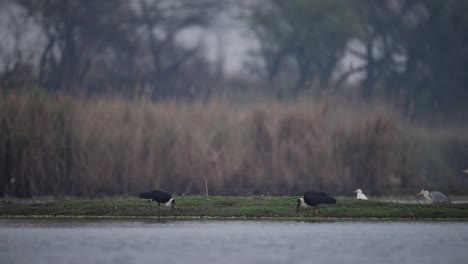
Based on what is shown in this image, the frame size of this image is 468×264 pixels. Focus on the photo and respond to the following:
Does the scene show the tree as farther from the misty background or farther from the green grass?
the green grass

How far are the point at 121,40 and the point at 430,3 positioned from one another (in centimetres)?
1648

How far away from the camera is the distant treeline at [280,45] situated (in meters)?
46.6

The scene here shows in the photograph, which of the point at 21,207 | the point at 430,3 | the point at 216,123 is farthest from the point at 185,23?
the point at 21,207

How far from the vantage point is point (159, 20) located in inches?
1998

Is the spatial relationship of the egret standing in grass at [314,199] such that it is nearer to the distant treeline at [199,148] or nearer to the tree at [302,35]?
the distant treeline at [199,148]

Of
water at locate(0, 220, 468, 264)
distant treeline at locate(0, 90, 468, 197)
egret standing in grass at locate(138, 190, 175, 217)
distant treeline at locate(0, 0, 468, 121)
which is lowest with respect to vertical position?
water at locate(0, 220, 468, 264)

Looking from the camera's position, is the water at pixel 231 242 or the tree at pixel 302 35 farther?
the tree at pixel 302 35

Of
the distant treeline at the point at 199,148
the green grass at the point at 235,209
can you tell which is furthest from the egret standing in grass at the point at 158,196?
the distant treeline at the point at 199,148

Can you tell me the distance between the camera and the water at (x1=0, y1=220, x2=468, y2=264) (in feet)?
49.2

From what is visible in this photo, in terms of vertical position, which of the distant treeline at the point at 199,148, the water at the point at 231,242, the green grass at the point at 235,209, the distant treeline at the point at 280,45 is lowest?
the water at the point at 231,242

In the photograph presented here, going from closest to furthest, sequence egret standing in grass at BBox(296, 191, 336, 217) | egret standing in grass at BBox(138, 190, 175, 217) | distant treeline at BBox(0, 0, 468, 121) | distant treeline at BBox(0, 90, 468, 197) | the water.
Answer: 1. the water
2. egret standing in grass at BBox(296, 191, 336, 217)
3. egret standing in grass at BBox(138, 190, 175, 217)
4. distant treeline at BBox(0, 90, 468, 197)
5. distant treeline at BBox(0, 0, 468, 121)

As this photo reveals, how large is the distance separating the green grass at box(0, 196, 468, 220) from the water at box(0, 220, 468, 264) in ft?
2.42

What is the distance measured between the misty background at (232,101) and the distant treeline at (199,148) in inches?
1.6

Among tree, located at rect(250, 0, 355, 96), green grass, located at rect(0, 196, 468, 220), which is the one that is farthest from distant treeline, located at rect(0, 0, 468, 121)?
green grass, located at rect(0, 196, 468, 220)
